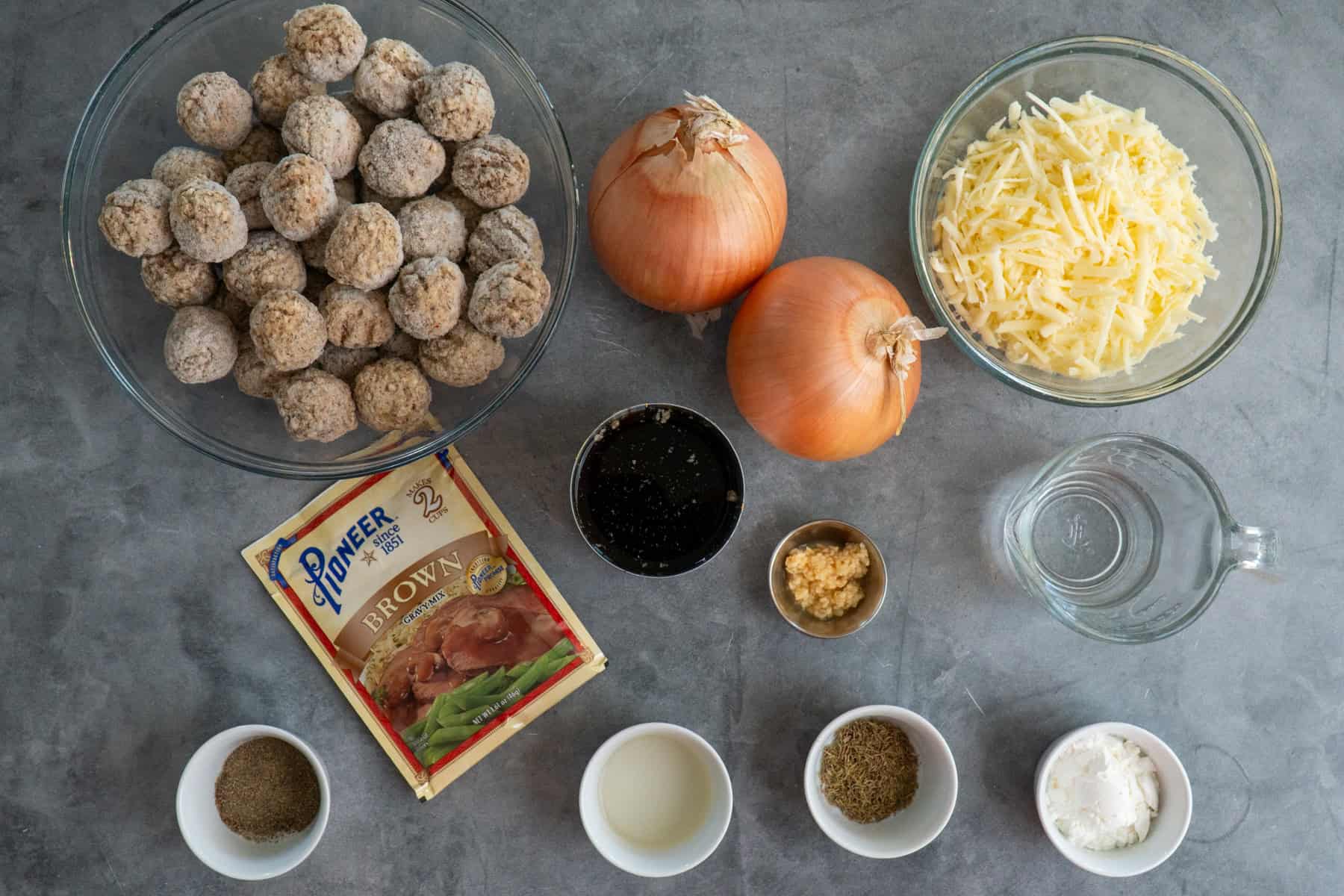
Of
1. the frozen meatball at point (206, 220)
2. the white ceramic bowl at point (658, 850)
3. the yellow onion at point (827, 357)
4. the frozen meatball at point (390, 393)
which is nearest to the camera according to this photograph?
the frozen meatball at point (206, 220)

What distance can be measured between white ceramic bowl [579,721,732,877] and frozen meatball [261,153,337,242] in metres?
0.86

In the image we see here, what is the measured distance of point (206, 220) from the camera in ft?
3.25

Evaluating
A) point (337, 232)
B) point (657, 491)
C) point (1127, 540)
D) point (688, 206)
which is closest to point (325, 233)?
point (337, 232)

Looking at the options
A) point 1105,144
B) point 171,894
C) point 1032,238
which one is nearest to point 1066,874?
point 1032,238

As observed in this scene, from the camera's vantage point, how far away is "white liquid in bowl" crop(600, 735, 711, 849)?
1425 mm

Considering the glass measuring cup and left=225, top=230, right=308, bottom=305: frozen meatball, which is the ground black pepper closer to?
left=225, top=230, right=308, bottom=305: frozen meatball

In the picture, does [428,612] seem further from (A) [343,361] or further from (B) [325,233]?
(B) [325,233]

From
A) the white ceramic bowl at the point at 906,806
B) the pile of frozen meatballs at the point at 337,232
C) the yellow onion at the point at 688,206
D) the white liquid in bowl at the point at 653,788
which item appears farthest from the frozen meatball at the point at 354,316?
the white ceramic bowl at the point at 906,806

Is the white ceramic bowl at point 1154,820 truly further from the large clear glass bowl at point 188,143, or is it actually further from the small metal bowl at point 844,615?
the large clear glass bowl at point 188,143

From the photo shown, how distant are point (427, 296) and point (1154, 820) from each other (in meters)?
1.39

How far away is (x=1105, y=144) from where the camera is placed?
127 cm

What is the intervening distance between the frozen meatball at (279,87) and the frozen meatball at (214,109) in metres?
0.02

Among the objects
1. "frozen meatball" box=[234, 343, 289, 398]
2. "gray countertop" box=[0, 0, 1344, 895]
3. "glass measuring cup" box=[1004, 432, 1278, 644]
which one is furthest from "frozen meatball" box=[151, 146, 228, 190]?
"glass measuring cup" box=[1004, 432, 1278, 644]

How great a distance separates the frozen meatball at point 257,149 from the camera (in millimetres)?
1108
